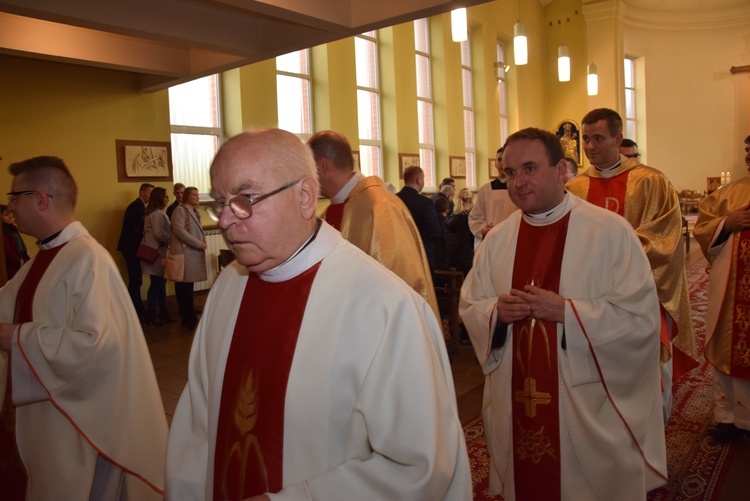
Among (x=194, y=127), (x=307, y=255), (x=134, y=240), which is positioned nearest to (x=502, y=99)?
(x=194, y=127)

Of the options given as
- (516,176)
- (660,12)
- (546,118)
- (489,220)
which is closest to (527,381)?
(516,176)

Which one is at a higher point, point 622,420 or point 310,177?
point 310,177

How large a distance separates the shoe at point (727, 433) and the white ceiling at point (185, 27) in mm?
3699

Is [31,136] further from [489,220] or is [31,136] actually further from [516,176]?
[516,176]

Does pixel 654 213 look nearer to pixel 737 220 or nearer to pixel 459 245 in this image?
pixel 737 220

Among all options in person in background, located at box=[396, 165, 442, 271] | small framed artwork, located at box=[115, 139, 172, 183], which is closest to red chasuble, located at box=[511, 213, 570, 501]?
person in background, located at box=[396, 165, 442, 271]

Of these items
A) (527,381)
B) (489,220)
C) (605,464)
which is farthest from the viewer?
(489,220)

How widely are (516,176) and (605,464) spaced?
4.04 feet

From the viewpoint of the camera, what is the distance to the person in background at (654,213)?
372 centimetres

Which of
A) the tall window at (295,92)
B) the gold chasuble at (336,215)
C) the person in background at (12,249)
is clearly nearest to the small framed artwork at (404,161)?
the tall window at (295,92)

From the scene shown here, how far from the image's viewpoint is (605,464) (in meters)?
2.44

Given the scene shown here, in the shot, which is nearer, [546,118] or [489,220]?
[489,220]

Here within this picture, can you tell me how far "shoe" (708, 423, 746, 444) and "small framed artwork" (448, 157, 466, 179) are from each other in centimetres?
1154

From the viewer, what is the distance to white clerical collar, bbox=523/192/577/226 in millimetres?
2705
